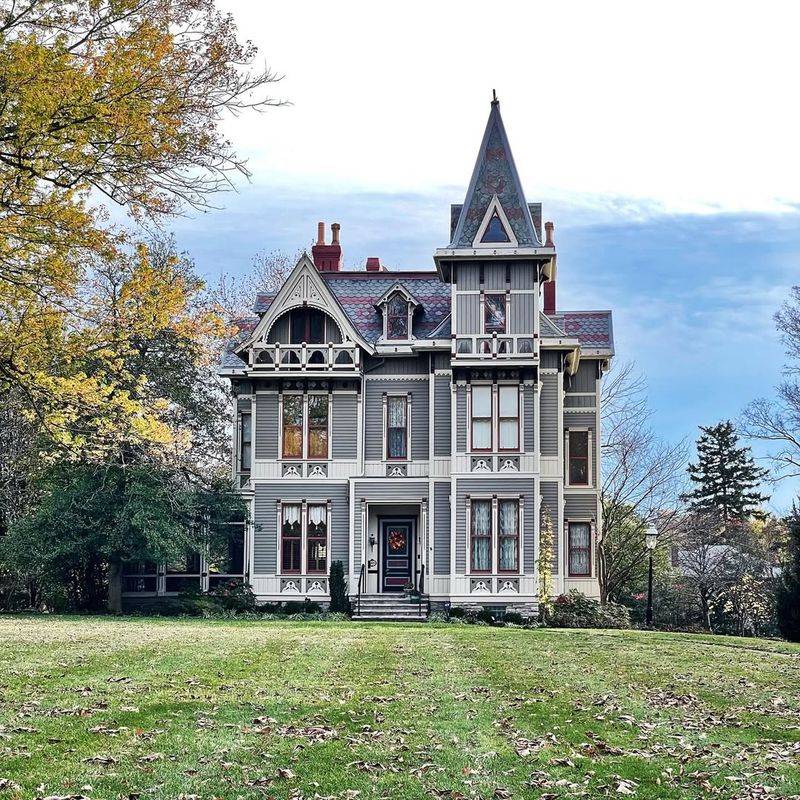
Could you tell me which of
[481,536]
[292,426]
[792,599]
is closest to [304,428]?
[292,426]

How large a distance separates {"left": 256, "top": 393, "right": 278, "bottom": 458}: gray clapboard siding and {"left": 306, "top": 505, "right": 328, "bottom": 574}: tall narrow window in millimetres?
2177

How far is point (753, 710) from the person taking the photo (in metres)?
15.0

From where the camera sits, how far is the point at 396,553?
3706 centimetres

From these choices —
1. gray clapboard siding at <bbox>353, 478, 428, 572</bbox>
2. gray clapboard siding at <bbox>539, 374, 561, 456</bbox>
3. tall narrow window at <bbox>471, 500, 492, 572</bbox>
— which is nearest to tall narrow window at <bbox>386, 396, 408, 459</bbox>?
gray clapboard siding at <bbox>353, 478, 428, 572</bbox>

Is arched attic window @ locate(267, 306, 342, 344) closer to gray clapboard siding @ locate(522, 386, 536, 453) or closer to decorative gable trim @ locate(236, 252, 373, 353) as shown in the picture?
decorative gable trim @ locate(236, 252, 373, 353)

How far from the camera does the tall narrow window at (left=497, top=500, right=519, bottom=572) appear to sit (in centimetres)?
3462

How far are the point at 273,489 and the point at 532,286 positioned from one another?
395 inches

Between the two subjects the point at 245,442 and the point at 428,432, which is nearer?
the point at 428,432

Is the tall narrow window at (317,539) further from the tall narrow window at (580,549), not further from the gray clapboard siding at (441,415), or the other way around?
the tall narrow window at (580,549)

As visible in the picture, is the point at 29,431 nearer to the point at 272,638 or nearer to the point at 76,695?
the point at 272,638

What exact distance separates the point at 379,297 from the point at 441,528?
7.73m

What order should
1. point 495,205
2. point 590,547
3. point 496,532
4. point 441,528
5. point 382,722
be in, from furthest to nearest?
1. point 590,547
2. point 441,528
3. point 495,205
4. point 496,532
5. point 382,722

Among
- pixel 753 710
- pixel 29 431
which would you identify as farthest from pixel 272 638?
pixel 29 431

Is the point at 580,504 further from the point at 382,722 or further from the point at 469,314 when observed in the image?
the point at 382,722
